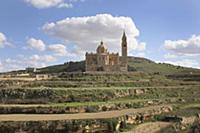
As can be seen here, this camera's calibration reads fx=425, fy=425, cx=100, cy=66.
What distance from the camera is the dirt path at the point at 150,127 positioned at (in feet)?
130

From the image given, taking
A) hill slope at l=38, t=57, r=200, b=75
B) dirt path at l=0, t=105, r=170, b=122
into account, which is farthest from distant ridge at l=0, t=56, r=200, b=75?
dirt path at l=0, t=105, r=170, b=122

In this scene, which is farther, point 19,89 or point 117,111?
point 19,89

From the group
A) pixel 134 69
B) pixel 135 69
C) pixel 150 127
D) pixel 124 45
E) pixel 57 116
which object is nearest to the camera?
pixel 150 127

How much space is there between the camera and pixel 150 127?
41156 millimetres

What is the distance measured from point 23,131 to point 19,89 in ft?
57.6

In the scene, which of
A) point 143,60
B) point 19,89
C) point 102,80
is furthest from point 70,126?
point 143,60

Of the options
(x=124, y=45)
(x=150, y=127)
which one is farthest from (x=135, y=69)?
(x=150, y=127)

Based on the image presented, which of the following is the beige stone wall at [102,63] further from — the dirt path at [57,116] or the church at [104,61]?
the dirt path at [57,116]

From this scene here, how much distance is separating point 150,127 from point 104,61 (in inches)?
1902

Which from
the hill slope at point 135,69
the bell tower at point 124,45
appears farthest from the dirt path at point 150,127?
the hill slope at point 135,69

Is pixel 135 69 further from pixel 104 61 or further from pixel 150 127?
pixel 150 127

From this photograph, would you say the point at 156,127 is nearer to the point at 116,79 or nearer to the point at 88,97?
the point at 88,97

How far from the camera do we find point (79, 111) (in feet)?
148

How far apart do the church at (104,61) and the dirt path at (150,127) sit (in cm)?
4433
